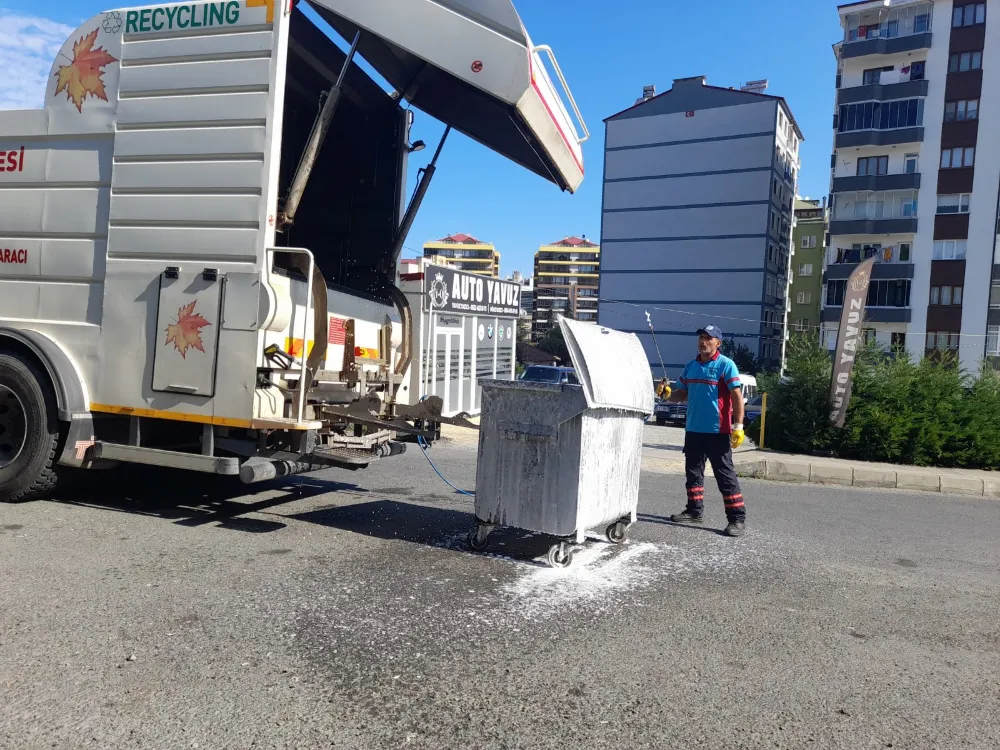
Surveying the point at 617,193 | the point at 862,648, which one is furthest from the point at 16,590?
the point at 617,193

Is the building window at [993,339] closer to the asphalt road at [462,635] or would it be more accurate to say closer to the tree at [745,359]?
the tree at [745,359]

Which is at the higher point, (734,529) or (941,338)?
(941,338)

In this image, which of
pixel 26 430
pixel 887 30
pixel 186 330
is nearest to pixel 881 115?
pixel 887 30

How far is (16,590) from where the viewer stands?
405cm

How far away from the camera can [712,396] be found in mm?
6258

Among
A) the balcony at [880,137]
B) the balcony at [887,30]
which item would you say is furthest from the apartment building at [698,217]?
the balcony at [880,137]

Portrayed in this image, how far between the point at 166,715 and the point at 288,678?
49 cm

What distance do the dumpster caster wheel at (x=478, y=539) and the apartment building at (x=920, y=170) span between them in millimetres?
42675

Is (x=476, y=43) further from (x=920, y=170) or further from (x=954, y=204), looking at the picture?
(x=920, y=170)

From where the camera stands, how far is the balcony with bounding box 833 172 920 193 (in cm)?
4475

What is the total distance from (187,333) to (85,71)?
7.14 ft

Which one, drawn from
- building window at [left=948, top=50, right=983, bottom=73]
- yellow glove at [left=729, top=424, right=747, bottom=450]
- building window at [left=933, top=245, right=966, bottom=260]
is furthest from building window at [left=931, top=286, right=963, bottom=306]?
yellow glove at [left=729, top=424, right=747, bottom=450]

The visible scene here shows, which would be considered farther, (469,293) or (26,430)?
(469,293)

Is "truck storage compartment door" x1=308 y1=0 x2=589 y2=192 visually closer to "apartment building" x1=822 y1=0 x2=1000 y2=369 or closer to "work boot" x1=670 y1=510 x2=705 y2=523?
"work boot" x1=670 y1=510 x2=705 y2=523
